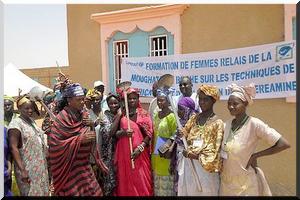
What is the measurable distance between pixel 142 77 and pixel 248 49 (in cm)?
219

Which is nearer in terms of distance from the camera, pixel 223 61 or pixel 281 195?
pixel 281 195

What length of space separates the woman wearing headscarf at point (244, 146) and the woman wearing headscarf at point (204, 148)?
136 mm

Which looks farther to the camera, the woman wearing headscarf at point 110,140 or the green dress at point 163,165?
the woman wearing headscarf at point 110,140

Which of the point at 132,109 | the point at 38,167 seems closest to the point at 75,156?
the point at 38,167

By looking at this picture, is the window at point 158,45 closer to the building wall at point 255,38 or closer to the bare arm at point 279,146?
the building wall at point 255,38

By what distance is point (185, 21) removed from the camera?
335 inches

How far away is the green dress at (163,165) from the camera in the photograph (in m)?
5.65

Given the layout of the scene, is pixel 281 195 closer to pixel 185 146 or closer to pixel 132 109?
pixel 185 146

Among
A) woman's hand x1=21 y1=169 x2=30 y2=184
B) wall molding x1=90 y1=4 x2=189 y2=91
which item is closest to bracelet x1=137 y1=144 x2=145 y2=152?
woman's hand x1=21 y1=169 x2=30 y2=184

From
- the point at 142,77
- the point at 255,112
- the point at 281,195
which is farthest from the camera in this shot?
the point at 142,77

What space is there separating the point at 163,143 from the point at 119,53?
435 cm

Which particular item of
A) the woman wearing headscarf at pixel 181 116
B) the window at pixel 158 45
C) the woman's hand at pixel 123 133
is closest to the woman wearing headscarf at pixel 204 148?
the woman wearing headscarf at pixel 181 116

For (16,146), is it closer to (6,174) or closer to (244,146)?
(6,174)

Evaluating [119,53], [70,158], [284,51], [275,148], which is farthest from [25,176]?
[119,53]
